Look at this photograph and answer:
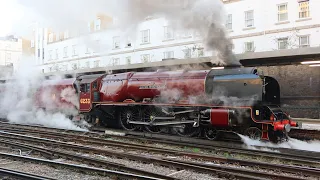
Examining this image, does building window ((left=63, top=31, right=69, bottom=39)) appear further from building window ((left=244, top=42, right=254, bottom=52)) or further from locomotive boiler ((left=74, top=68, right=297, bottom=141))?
building window ((left=244, top=42, right=254, bottom=52))

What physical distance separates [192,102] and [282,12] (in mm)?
15618

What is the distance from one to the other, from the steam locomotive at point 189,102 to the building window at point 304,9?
45.5 feet

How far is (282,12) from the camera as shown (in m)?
22.8

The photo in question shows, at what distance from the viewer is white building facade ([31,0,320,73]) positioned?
2188 centimetres

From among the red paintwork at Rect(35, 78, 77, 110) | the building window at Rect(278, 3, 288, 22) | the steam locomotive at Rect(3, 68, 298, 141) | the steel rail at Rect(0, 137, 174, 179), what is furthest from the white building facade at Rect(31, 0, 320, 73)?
the steel rail at Rect(0, 137, 174, 179)

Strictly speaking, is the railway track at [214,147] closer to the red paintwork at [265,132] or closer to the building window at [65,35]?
the red paintwork at [265,132]

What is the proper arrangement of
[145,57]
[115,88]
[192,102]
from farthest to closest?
1. [145,57]
2. [115,88]
3. [192,102]

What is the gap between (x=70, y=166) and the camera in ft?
23.5

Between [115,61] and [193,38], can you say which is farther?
[115,61]

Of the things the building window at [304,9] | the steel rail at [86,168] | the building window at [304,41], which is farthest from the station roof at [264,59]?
the building window at [304,9]

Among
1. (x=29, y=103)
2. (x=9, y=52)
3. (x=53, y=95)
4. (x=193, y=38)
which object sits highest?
(x=9, y=52)

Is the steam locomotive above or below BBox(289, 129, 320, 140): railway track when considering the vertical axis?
above

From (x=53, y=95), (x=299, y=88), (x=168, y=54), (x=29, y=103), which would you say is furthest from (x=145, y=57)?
(x=299, y=88)

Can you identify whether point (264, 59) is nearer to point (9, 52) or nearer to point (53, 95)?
point (53, 95)
